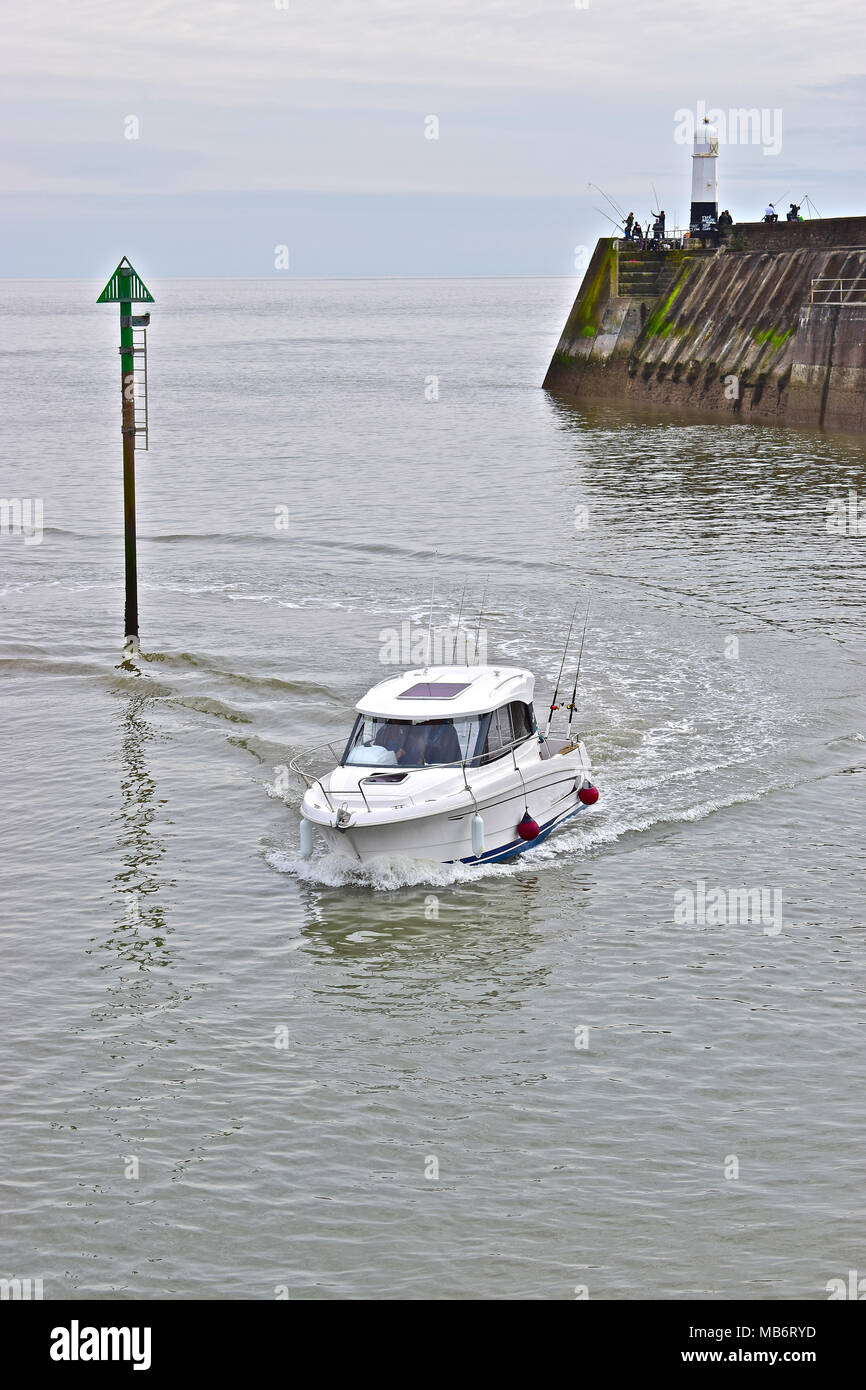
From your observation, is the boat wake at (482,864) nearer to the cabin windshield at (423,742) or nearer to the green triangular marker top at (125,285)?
the cabin windshield at (423,742)

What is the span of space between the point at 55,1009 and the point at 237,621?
1754cm

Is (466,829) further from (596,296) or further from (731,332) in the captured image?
(596,296)

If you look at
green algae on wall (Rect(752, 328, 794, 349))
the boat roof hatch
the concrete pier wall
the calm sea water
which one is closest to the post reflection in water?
the calm sea water

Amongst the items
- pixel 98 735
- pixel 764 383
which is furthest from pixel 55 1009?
pixel 764 383

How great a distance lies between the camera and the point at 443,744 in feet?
63.0

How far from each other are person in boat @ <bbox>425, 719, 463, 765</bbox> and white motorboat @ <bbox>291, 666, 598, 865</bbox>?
0.04 feet

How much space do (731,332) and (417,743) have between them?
47613 millimetres

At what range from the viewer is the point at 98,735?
2505cm

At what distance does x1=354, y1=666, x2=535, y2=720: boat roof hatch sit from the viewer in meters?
19.4

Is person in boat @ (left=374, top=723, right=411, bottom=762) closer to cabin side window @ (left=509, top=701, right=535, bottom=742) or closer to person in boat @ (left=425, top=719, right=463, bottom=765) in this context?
person in boat @ (left=425, top=719, right=463, bottom=765)

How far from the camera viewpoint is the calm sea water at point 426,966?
12.1 m

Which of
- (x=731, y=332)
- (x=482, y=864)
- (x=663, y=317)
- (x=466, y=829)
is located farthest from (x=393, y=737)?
(x=663, y=317)

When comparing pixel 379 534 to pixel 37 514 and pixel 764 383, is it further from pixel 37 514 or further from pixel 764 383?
pixel 764 383

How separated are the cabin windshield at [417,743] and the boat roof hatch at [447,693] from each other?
12 cm
